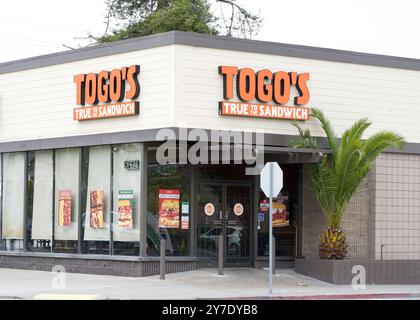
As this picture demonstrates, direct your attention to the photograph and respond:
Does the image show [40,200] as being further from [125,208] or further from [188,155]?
[188,155]

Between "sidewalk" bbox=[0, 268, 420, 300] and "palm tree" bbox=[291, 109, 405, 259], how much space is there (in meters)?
1.27

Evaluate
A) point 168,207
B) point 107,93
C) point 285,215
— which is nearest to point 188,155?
point 168,207

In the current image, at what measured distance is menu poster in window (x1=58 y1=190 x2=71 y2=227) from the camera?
25406 mm

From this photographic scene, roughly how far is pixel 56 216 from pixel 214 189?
481 centimetres

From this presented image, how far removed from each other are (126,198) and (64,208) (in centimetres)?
264

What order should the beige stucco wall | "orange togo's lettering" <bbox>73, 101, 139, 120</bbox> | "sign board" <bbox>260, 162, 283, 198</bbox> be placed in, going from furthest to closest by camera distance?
Result: "orange togo's lettering" <bbox>73, 101, 139, 120</bbox> < the beige stucco wall < "sign board" <bbox>260, 162, 283, 198</bbox>

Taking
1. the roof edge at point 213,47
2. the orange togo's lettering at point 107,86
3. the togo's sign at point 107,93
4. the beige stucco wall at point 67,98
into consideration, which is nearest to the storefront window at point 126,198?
the beige stucco wall at point 67,98

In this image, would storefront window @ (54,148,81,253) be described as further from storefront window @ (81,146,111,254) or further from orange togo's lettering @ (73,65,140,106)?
orange togo's lettering @ (73,65,140,106)

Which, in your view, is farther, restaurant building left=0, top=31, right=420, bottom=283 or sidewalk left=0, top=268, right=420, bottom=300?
restaurant building left=0, top=31, right=420, bottom=283

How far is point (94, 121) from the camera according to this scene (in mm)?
24578

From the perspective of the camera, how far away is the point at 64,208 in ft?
83.8

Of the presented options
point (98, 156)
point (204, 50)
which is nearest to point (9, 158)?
point (98, 156)

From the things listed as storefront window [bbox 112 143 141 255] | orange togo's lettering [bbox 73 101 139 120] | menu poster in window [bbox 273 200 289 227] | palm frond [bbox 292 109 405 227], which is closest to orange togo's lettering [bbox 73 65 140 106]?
orange togo's lettering [bbox 73 101 139 120]

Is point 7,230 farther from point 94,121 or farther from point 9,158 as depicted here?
point 94,121
